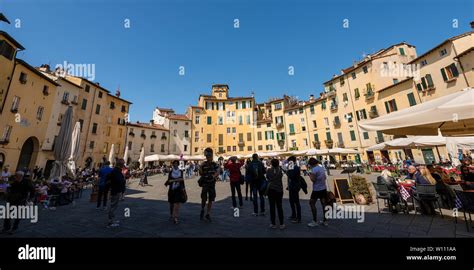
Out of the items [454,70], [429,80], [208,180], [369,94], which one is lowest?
[208,180]

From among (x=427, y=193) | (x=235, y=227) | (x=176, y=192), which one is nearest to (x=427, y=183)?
(x=427, y=193)

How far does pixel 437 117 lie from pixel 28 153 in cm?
2903

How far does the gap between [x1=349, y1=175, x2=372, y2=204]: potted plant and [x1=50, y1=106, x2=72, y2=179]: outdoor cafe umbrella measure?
44.3 feet

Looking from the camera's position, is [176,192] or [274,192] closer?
[274,192]

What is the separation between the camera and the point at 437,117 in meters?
3.52

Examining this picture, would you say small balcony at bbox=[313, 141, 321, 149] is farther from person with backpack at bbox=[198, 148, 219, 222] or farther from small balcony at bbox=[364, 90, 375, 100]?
person with backpack at bbox=[198, 148, 219, 222]

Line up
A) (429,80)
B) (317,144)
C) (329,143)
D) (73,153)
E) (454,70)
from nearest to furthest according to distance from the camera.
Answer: (73,153)
(454,70)
(429,80)
(329,143)
(317,144)

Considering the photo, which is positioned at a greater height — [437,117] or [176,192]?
[437,117]

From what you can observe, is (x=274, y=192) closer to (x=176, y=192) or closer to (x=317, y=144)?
(x=176, y=192)

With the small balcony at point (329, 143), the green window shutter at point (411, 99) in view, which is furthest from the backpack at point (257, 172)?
the small balcony at point (329, 143)
